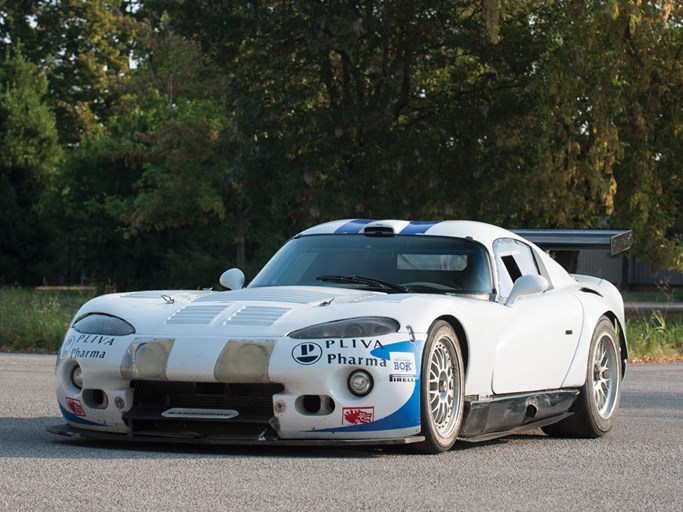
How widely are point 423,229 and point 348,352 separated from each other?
2.02 meters

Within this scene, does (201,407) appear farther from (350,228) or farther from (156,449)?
(350,228)

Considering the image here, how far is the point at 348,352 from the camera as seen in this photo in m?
7.19

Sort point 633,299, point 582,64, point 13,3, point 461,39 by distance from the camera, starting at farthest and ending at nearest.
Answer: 1. point 13,3
2. point 633,299
3. point 461,39
4. point 582,64

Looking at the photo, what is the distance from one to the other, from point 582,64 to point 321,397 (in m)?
21.5

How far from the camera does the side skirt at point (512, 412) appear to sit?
7934 millimetres

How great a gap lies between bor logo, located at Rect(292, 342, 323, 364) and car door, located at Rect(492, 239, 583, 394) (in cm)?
144

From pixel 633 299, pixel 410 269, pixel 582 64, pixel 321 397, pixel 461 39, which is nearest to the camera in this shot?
pixel 321 397

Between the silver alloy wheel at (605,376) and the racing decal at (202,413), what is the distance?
309 cm

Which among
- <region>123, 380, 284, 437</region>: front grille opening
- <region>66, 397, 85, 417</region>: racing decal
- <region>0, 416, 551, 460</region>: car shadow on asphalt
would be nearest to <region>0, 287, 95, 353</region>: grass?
<region>0, 416, 551, 460</region>: car shadow on asphalt

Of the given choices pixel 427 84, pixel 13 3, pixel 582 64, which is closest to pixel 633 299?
pixel 427 84

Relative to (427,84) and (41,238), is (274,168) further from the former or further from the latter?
(41,238)

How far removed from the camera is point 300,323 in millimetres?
7340

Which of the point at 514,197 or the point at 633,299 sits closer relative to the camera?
the point at 514,197

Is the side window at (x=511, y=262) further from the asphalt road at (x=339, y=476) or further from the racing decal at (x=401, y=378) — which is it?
the racing decal at (x=401, y=378)
